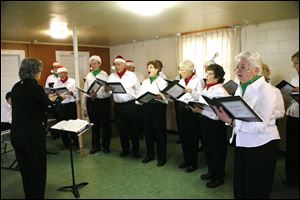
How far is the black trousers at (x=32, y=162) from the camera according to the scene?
5.67 ft

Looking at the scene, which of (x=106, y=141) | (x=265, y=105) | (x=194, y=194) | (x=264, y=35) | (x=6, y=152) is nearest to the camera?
(x=265, y=105)

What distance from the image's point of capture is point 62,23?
9.20 ft

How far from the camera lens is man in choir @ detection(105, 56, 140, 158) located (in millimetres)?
2939

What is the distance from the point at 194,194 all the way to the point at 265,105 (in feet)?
3.59

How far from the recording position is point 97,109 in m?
3.16

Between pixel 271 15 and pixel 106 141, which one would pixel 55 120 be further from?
pixel 271 15

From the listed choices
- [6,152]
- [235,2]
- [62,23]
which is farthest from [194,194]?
[62,23]

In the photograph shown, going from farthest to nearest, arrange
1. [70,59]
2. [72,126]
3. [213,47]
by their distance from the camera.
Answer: [70,59]
[213,47]
[72,126]

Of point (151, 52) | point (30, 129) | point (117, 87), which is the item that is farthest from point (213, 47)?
point (30, 129)

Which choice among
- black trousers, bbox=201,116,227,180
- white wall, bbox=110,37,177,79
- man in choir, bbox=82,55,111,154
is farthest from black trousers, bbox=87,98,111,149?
black trousers, bbox=201,116,227,180

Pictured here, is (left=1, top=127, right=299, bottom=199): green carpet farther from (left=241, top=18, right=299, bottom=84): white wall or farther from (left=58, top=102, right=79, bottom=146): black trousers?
(left=241, top=18, right=299, bottom=84): white wall

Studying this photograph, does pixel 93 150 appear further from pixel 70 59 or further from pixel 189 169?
pixel 70 59

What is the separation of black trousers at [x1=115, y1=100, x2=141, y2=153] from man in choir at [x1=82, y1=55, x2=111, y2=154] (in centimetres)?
23

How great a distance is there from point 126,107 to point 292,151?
5.92ft
